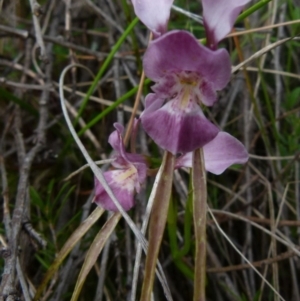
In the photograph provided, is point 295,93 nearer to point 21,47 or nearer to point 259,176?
point 259,176

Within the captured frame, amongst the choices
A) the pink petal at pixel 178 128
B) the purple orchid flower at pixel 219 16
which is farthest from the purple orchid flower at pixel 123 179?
the purple orchid flower at pixel 219 16

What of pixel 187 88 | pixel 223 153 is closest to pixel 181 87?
pixel 187 88

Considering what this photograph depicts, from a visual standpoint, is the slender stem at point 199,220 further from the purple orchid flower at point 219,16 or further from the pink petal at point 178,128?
the purple orchid flower at point 219,16

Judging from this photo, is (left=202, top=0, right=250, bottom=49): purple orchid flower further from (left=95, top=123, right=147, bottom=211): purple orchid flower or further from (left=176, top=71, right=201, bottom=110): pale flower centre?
(left=95, top=123, right=147, bottom=211): purple orchid flower

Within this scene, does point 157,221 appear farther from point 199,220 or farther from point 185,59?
point 185,59

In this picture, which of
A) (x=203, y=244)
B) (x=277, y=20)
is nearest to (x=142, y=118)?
(x=203, y=244)
